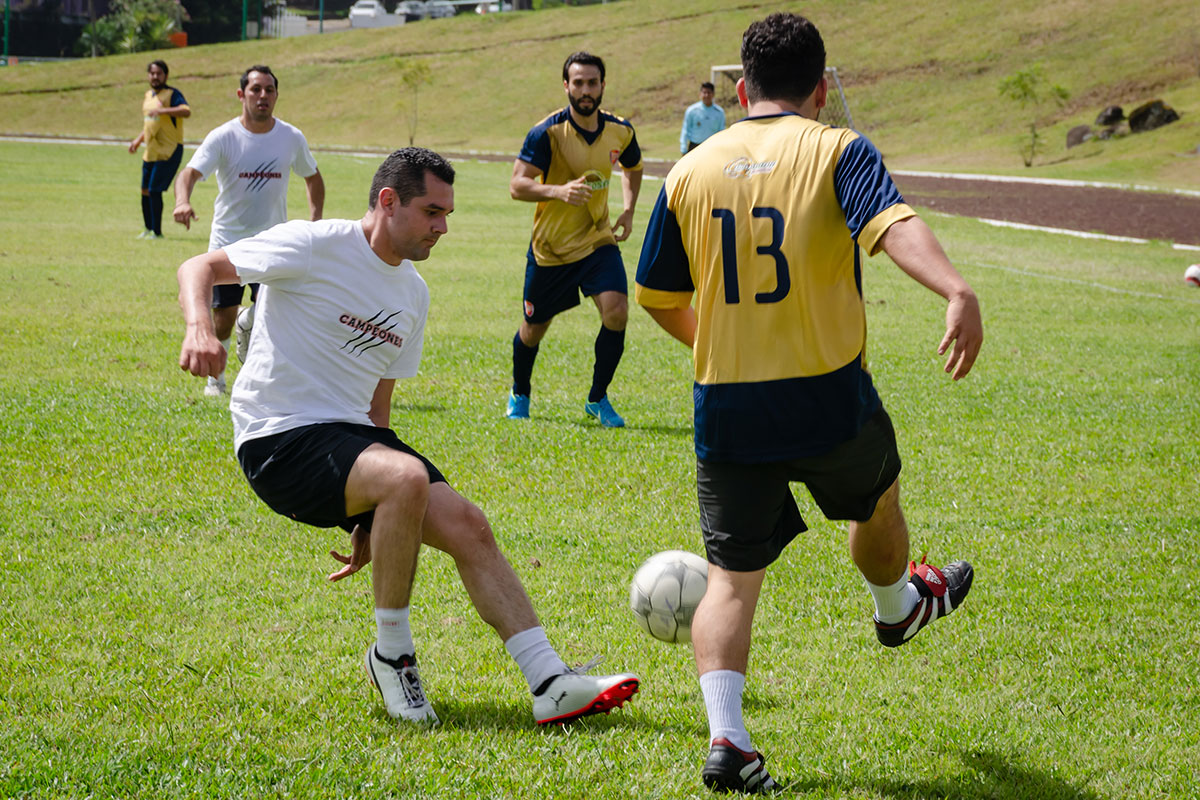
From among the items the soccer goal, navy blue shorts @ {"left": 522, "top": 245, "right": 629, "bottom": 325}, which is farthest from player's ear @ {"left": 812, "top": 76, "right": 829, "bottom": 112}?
the soccer goal

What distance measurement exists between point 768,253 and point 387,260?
4.93 feet

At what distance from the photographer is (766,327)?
346 centimetres

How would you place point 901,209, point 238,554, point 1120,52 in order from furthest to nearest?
point 1120,52, point 238,554, point 901,209

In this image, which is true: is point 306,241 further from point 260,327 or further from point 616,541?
point 616,541

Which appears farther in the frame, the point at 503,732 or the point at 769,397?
Answer: the point at 503,732

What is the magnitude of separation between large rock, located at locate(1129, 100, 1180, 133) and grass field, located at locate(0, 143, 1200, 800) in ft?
126

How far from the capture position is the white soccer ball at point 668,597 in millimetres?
4332

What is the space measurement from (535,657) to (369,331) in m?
1.28

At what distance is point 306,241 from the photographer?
4121 mm

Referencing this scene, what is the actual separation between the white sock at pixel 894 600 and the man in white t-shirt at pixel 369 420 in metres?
0.94

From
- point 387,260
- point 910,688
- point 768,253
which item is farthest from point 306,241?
point 910,688

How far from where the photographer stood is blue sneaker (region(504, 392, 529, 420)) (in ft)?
27.7

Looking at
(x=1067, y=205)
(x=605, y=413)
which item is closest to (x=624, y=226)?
(x=605, y=413)

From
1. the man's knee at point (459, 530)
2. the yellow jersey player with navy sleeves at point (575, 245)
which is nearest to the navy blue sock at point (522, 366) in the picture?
the yellow jersey player with navy sleeves at point (575, 245)
